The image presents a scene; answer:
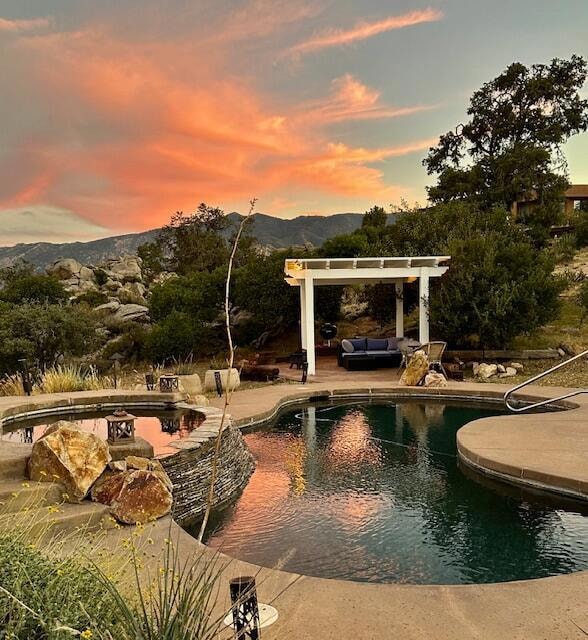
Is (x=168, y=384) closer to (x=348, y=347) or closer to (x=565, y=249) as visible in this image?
(x=348, y=347)

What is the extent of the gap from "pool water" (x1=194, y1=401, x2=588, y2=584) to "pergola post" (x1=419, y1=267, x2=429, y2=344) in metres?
6.34

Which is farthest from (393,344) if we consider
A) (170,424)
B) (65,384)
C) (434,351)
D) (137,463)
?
(137,463)

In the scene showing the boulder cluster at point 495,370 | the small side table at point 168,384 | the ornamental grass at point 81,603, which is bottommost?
the boulder cluster at point 495,370

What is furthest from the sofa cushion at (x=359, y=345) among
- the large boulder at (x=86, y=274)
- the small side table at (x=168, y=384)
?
the large boulder at (x=86, y=274)

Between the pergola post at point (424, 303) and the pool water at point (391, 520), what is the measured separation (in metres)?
6.34

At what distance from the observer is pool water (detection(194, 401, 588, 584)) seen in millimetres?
4230

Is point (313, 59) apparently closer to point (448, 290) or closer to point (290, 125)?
point (290, 125)

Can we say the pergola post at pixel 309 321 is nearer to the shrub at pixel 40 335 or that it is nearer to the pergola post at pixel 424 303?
the pergola post at pixel 424 303

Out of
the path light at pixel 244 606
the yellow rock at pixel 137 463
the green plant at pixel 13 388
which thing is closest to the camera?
the path light at pixel 244 606

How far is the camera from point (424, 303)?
13953mm

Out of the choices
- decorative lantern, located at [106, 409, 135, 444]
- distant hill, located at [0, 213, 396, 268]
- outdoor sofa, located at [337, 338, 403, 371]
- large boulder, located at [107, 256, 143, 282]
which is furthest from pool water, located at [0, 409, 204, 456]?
distant hill, located at [0, 213, 396, 268]

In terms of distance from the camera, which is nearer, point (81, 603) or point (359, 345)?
point (81, 603)

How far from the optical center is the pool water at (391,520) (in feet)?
13.9

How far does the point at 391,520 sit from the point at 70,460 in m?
2.91
